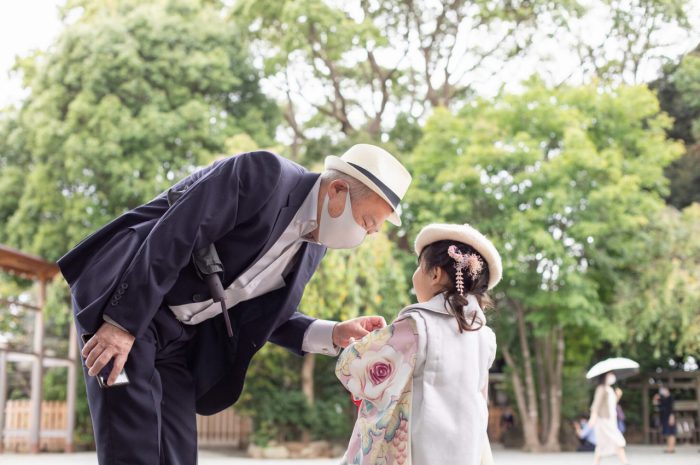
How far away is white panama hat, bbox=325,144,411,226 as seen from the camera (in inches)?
120

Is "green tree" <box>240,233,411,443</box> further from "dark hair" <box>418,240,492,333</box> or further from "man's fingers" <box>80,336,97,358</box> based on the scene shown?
"man's fingers" <box>80,336,97,358</box>

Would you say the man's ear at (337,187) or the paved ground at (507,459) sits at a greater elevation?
the man's ear at (337,187)

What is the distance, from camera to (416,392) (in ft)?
10.2

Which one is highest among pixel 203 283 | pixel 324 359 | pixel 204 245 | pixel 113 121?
pixel 113 121

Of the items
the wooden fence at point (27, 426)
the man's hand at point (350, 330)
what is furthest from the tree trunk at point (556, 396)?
the man's hand at point (350, 330)

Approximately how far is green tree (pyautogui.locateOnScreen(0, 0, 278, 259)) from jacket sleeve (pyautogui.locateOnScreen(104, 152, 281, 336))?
17037 mm

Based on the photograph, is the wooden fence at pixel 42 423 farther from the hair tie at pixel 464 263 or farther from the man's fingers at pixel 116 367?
the man's fingers at pixel 116 367

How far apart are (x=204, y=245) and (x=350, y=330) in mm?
783

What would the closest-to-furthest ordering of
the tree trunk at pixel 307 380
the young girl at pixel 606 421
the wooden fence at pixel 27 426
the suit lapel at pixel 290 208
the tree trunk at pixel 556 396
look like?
1. the suit lapel at pixel 290 208
2. the young girl at pixel 606 421
3. the tree trunk at pixel 307 380
4. the wooden fence at pixel 27 426
5. the tree trunk at pixel 556 396

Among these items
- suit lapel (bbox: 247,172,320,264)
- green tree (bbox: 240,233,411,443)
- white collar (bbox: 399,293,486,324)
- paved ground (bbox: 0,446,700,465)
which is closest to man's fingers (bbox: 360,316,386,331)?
white collar (bbox: 399,293,486,324)

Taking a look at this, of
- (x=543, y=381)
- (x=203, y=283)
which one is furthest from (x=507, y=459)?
(x=203, y=283)

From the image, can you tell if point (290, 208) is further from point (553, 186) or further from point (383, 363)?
point (553, 186)

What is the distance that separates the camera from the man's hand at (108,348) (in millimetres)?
2553

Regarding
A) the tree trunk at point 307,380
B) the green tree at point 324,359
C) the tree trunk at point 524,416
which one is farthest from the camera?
the tree trunk at point 524,416
